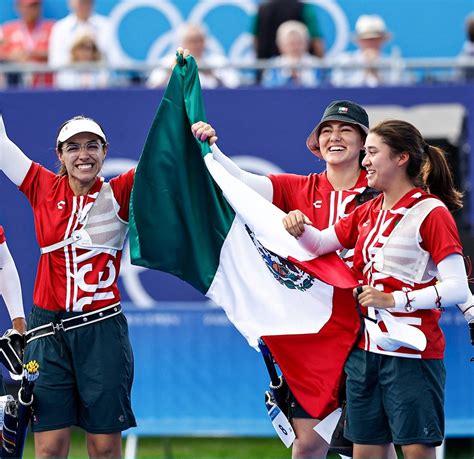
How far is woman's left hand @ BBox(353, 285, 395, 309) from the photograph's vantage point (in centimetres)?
551

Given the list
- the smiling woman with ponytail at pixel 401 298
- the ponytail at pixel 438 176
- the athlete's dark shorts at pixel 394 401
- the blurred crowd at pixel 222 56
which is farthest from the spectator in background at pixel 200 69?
the athlete's dark shorts at pixel 394 401

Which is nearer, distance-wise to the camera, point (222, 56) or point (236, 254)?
point (236, 254)

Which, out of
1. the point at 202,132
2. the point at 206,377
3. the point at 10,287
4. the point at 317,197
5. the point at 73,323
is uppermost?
the point at 202,132

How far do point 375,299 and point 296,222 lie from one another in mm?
679

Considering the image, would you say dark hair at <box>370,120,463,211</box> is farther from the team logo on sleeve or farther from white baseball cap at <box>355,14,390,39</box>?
white baseball cap at <box>355,14,390,39</box>

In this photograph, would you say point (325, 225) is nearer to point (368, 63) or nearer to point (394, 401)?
point (394, 401)

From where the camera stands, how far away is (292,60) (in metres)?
11.0

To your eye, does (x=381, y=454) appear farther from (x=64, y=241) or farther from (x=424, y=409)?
(x=64, y=241)

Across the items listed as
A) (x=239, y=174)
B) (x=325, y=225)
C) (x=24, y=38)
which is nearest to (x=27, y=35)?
(x=24, y=38)

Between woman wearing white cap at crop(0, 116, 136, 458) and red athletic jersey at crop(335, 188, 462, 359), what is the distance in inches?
50.7

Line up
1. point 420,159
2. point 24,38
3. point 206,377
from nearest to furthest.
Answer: point 420,159
point 206,377
point 24,38

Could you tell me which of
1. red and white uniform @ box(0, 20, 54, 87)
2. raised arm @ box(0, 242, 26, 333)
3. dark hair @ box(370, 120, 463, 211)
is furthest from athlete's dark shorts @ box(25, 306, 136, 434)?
red and white uniform @ box(0, 20, 54, 87)

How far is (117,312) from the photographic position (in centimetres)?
627

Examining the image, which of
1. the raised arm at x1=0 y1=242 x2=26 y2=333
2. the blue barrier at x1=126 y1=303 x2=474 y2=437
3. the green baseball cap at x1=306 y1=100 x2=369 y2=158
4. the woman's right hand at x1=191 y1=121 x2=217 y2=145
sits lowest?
the blue barrier at x1=126 y1=303 x2=474 y2=437
